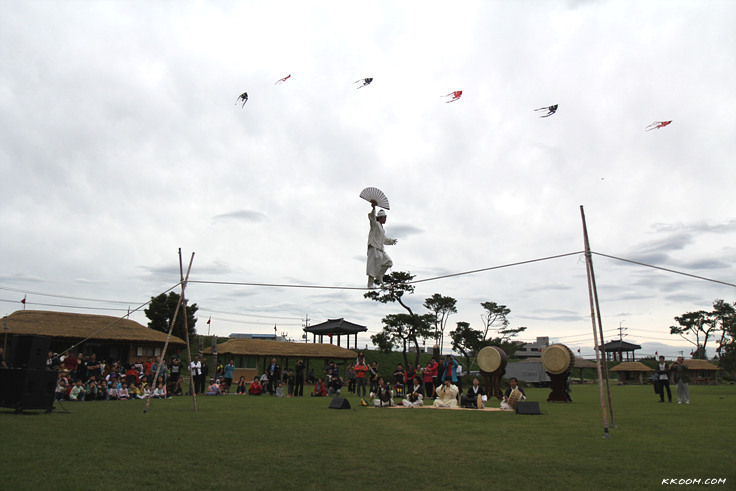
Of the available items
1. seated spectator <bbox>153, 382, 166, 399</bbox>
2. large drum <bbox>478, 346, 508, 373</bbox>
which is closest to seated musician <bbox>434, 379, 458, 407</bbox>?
large drum <bbox>478, 346, 508, 373</bbox>

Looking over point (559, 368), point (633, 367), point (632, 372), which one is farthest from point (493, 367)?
point (632, 372)

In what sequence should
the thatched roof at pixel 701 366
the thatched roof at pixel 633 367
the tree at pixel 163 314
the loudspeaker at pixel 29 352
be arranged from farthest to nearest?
the thatched roof at pixel 633 367 → the thatched roof at pixel 701 366 → the tree at pixel 163 314 → the loudspeaker at pixel 29 352

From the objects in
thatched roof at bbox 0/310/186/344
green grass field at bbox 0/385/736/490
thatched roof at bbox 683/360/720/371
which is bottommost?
green grass field at bbox 0/385/736/490

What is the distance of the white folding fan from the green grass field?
353 cm

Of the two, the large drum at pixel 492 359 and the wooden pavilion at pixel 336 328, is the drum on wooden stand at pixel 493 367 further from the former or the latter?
the wooden pavilion at pixel 336 328

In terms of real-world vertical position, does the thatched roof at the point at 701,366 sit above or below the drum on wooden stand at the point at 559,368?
above

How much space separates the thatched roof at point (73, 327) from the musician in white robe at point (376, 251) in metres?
15.5

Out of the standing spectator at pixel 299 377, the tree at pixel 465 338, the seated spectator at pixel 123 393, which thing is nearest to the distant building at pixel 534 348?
the tree at pixel 465 338

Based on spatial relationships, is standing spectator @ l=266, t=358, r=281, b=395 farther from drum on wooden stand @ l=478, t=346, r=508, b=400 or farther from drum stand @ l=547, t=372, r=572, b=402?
drum stand @ l=547, t=372, r=572, b=402

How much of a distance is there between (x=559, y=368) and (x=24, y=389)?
12.8m

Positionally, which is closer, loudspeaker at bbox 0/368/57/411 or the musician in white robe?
the musician in white robe

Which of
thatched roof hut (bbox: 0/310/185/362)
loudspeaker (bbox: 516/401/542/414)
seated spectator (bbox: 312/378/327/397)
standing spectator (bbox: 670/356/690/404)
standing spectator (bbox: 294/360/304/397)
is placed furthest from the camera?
thatched roof hut (bbox: 0/310/185/362)

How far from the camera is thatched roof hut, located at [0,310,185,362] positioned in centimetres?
2056

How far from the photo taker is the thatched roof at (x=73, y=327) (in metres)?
20.4
